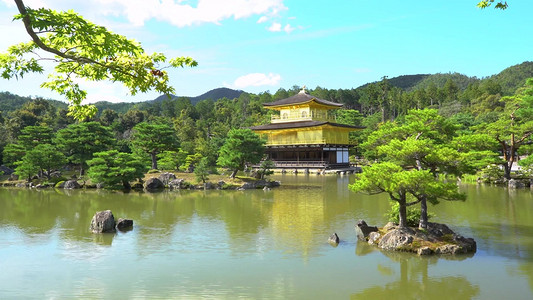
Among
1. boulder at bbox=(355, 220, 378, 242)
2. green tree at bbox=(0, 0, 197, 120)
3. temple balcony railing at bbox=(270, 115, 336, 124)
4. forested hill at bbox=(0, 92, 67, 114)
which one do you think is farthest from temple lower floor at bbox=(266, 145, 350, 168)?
forested hill at bbox=(0, 92, 67, 114)

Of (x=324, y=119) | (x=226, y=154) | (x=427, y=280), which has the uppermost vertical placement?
(x=324, y=119)

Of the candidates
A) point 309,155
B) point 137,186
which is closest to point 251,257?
point 137,186

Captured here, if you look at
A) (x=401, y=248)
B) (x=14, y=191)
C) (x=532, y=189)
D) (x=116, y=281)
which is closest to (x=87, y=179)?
(x=14, y=191)

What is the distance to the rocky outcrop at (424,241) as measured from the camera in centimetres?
945

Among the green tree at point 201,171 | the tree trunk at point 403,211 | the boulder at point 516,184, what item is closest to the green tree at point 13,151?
the green tree at point 201,171

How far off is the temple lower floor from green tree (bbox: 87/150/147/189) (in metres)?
19.4

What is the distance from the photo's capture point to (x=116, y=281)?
25.7 feet

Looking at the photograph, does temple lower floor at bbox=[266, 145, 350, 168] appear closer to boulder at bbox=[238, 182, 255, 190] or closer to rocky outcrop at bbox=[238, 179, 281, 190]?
rocky outcrop at bbox=[238, 179, 281, 190]

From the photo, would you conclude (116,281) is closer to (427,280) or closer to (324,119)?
(427,280)

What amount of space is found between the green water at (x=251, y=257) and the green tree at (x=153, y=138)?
13.4 metres

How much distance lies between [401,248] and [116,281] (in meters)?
6.57

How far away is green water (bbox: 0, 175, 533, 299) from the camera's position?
7.40 metres


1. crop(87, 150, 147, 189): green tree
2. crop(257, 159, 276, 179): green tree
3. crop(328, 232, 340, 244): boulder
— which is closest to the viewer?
crop(328, 232, 340, 244): boulder

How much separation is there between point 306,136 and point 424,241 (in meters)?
31.4
